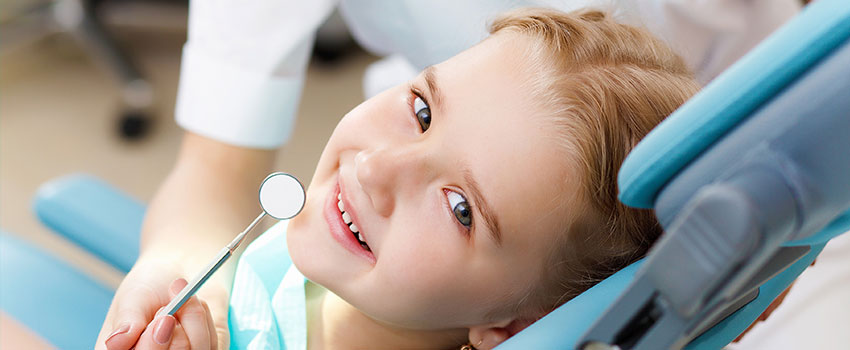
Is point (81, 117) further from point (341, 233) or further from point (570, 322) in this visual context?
point (570, 322)

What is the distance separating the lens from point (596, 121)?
1.88 feet

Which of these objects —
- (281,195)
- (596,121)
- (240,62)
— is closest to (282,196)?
(281,195)

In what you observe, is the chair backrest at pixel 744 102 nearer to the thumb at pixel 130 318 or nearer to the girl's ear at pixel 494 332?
the girl's ear at pixel 494 332

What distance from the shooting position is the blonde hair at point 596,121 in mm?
571

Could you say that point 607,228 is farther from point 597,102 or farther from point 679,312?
point 679,312

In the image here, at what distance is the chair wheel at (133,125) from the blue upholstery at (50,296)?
102 centimetres

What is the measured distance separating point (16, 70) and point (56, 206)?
1.35m

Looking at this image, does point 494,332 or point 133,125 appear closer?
point 494,332

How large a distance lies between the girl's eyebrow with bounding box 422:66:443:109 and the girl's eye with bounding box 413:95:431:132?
0.03ft

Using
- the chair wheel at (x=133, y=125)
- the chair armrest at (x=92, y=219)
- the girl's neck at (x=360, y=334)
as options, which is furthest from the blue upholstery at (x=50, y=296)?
the chair wheel at (x=133, y=125)

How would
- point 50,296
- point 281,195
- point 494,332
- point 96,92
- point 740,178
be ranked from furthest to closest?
point 96,92 → point 50,296 → point 494,332 → point 281,195 → point 740,178

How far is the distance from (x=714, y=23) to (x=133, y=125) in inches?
54.5

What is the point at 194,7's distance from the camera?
2.75ft

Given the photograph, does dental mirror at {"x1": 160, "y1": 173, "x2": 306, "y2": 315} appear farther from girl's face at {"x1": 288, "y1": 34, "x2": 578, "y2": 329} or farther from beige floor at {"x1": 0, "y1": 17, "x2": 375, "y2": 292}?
beige floor at {"x1": 0, "y1": 17, "x2": 375, "y2": 292}
